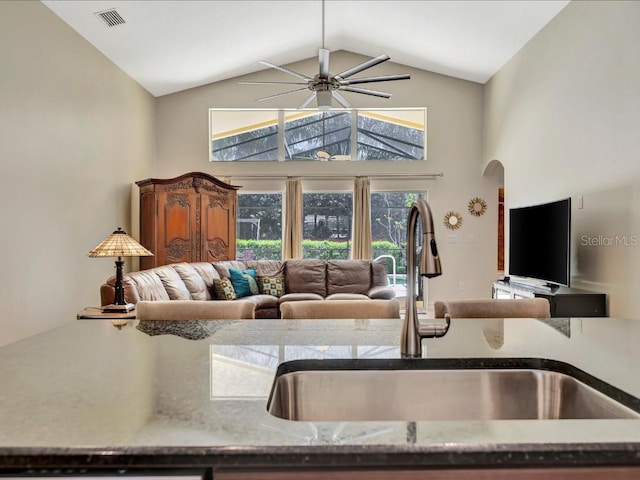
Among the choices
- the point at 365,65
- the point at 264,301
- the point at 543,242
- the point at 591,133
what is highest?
the point at 365,65

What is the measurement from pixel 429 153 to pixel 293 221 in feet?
8.39

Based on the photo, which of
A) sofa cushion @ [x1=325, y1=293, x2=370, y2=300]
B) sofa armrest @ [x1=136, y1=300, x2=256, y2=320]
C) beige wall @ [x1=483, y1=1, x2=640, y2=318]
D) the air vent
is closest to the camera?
sofa armrest @ [x1=136, y1=300, x2=256, y2=320]

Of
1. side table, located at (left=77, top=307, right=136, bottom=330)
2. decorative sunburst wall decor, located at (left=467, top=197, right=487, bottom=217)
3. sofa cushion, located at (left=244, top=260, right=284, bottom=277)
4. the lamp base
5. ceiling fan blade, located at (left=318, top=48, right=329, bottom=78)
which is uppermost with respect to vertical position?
ceiling fan blade, located at (left=318, top=48, right=329, bottom=78)

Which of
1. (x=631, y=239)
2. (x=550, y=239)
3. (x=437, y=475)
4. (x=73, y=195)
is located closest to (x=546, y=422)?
(x=437, y=475)

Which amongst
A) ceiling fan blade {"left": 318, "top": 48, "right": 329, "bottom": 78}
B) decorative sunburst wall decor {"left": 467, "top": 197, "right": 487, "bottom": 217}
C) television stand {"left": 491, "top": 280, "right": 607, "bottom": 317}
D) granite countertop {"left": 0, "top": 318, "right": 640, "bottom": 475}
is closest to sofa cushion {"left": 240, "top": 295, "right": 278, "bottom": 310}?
ceiling fan blade {"left": 318, "top": 48, "right": 329, "bottom": 78}

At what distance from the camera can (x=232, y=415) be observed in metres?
0.74

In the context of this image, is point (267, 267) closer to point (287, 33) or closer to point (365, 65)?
point (287, 33)

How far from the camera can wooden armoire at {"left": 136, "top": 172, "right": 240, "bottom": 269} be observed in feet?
20.2

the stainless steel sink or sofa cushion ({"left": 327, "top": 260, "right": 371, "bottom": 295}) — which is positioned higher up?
the stainless steel sink

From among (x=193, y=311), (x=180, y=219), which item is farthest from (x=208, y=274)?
(x=193, y=311)

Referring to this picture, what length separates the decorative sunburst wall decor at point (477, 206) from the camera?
→ 741 centimetres

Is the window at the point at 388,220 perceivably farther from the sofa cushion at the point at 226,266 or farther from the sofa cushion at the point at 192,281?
the sofa cushion at the point at 192,281

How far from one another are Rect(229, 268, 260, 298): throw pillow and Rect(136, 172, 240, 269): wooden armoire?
2.17ft

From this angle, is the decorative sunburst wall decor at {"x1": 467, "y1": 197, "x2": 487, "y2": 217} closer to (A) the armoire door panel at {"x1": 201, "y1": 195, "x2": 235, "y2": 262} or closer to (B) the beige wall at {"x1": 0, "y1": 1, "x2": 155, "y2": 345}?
(A) the armoire door panel at {"x1": 201, "y1": 195, "x2": 235, "y2": 262}
